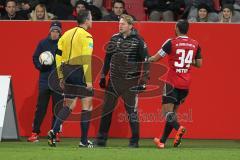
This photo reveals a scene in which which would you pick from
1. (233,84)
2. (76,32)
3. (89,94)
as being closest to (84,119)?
(89,94)

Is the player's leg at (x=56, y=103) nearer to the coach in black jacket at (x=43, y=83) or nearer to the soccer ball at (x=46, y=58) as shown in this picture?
the coach in black jacket at (x=43, y=83)

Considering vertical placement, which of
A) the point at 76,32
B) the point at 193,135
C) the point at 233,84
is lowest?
the point at 193,135

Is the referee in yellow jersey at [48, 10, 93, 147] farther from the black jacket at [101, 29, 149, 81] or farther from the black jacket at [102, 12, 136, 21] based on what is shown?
the black jacket at [102, 12, 136, 21]

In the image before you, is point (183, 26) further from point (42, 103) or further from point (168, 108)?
point (42, 103)

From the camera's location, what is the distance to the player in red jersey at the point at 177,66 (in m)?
14.0

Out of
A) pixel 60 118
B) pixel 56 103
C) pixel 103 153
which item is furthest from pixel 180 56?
pixel 56 103

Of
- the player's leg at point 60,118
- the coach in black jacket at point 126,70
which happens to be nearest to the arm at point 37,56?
the coach in black jacket at point 126,70

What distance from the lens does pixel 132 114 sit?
14.1 m

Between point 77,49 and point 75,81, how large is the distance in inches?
21.3

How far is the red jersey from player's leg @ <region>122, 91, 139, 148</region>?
2.42ft

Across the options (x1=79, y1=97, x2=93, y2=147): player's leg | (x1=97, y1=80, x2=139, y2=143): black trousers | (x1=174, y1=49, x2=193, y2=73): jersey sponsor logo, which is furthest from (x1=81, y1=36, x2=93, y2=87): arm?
(x1=174, y1=49, x2=193, y2=73): jersey sponsor logo

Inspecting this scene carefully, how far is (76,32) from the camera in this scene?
13.7 metres

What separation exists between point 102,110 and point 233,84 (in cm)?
269

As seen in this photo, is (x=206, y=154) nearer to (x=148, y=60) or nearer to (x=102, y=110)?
(x=148, y=60)
